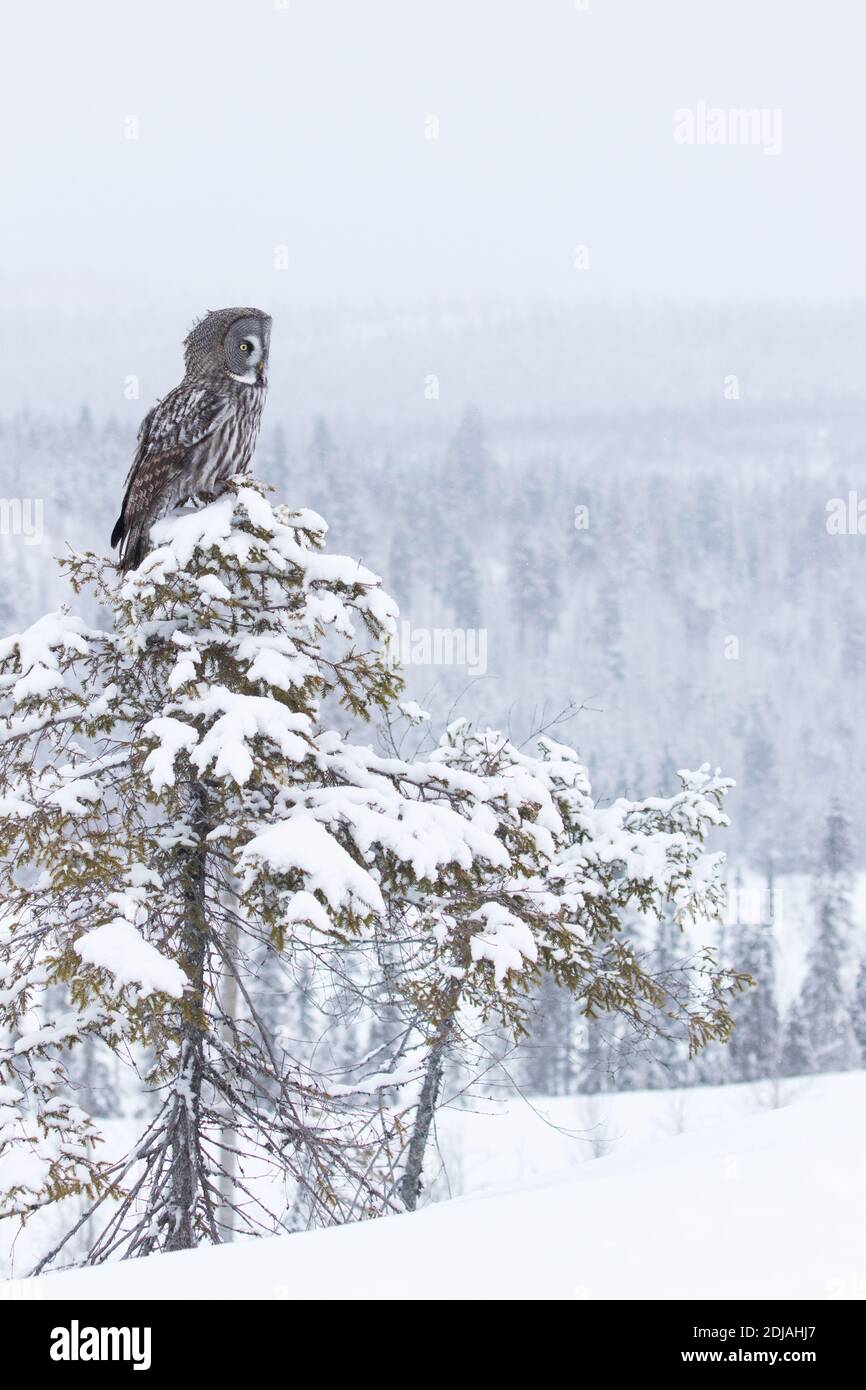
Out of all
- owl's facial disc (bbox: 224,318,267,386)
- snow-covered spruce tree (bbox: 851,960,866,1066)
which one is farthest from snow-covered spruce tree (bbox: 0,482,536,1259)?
snow-covered spruce tree (bbox: 851,960,866,1066)

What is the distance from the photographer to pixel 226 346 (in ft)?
27.0

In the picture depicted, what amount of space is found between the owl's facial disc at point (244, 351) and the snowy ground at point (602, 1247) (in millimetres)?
5460

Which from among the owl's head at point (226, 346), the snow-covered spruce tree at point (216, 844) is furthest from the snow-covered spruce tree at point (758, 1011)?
the owl's head at point (226, 346)

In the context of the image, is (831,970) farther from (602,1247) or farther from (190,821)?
(602,1247)

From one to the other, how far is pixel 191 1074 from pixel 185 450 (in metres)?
4.16

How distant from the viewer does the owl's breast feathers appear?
8.03 meters

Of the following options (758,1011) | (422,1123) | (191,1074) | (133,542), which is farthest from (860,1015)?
(133,542)

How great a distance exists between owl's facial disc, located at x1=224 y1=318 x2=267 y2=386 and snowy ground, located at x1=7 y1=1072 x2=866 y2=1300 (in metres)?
5.46

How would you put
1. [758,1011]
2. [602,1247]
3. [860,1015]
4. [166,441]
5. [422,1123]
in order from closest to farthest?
[602,1247] → [166,441] → [422,1123] → [758,1011] → [860,1015]

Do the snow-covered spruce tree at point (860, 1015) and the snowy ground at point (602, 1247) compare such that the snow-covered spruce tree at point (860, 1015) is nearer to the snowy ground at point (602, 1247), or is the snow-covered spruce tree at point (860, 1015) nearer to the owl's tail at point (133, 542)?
the owl's tail at point (133, 542)

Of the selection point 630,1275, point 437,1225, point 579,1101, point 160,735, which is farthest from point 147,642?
point 579,1101

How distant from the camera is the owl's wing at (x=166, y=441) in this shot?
8023mm

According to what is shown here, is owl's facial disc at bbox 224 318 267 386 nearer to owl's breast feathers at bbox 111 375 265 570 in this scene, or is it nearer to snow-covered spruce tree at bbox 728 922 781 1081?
owl's breast feathers at bbox 111 375 265 570

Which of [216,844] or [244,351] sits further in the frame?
[244,351]
